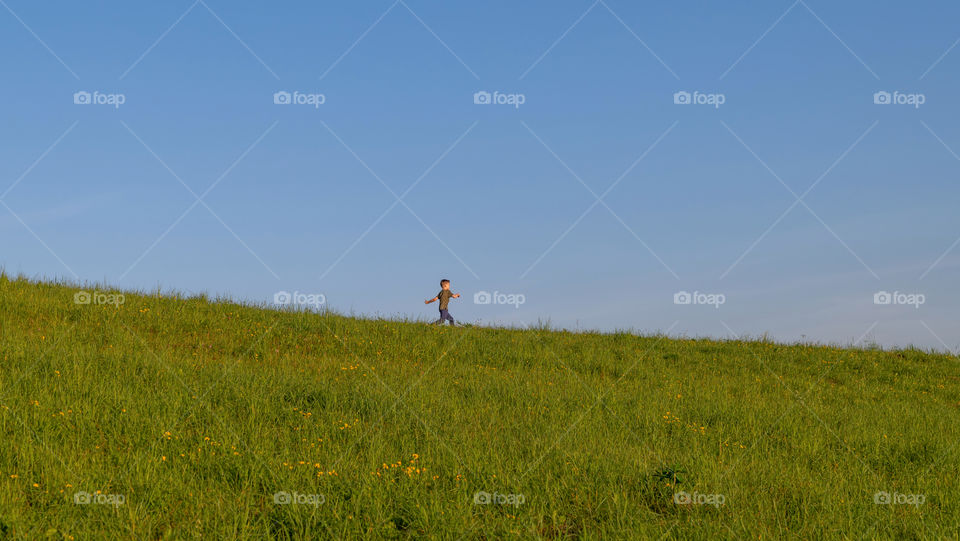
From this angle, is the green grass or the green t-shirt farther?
the green t-shirt

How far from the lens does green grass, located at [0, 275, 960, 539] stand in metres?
6.54

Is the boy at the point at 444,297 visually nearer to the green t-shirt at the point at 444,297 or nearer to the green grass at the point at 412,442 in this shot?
the green t-shirt at the point at 444,297

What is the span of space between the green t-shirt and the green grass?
18.7 ft

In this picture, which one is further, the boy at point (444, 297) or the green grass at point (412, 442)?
the boy at point (444, 297)

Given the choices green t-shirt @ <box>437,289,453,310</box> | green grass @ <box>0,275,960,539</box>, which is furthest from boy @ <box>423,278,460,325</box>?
green grass @ <box>0,275,960,539</box>

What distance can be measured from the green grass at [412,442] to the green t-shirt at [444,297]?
5.71 metres

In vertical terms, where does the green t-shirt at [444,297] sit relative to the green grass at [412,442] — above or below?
above

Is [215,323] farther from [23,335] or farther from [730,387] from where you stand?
[730,387]

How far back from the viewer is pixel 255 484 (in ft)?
23.6

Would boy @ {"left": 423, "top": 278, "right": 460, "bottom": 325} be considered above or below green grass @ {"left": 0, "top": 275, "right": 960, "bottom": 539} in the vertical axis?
above

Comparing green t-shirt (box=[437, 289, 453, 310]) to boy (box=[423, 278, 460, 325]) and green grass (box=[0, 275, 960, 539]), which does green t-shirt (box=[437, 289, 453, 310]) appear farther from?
green grass (box=[0, 275, 960, 539])

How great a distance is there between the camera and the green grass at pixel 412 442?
6543mm

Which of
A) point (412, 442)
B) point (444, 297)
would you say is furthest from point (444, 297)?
point (412, 442)

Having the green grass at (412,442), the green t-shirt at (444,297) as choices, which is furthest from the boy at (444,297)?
the green grass at (412,442)
